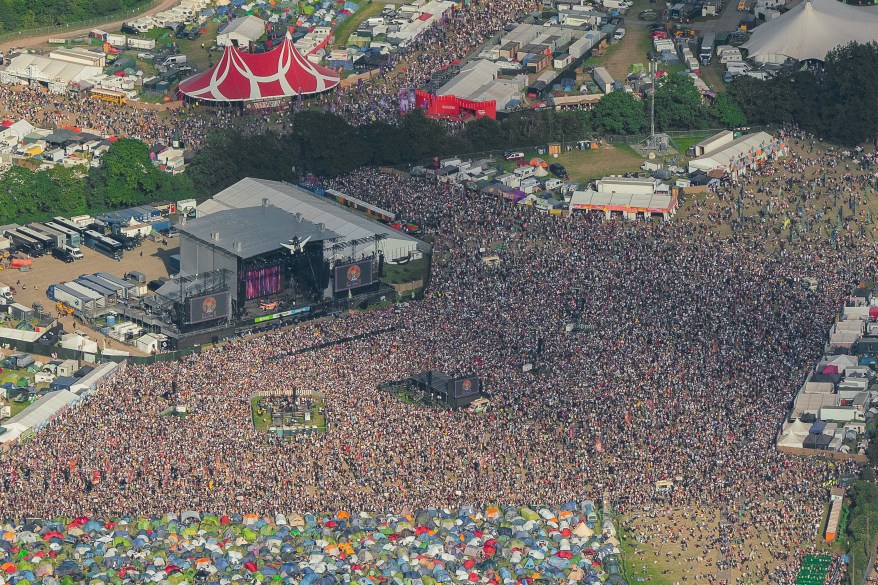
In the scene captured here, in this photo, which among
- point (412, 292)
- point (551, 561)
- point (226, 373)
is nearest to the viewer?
point (551, 561)

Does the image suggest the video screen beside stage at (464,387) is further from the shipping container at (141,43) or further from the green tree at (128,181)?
the shipping container at (141,43)

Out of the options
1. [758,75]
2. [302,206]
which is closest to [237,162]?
[302,206]

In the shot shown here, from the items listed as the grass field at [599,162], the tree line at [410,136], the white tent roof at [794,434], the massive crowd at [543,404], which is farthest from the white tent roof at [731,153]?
the white tent roof at [794,434]

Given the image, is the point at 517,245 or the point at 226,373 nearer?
the point at 226,373

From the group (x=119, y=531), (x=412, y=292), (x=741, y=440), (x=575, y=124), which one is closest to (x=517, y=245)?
(x=412, y=292)

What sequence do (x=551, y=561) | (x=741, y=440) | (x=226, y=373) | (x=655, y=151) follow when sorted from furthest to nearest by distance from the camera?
1. (x=655, y=151)
2. (x=226, y=373)
3. (x=741, y=440)
4. (x=551, y=561)

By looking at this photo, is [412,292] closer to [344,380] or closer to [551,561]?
[344,380]
